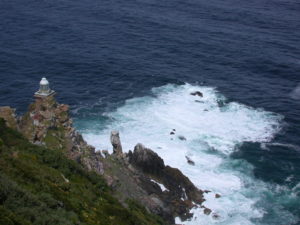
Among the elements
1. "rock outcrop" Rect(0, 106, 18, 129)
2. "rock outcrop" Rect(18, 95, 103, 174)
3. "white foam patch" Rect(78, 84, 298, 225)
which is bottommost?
"white foam patch" Rect(78, 84, 298, 225)

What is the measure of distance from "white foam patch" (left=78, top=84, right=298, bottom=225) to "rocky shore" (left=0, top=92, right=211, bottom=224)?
143 inches

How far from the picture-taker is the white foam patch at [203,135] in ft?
211

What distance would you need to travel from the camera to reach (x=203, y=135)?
81125 mm

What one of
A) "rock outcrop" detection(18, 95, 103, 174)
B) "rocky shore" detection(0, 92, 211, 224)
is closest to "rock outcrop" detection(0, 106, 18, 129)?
"rocky shore" detection(0, 92, 211, 224)

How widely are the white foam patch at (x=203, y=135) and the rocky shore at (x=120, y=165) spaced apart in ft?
11.9

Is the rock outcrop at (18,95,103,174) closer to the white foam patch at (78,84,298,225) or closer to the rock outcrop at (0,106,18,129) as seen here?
the rock outcrop at (0,106,18,129)

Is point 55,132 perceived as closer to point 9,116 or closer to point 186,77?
point 9,116

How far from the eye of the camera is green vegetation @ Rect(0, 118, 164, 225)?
24.8 m

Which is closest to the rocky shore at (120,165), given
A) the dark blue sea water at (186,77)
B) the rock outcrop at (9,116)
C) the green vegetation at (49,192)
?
the rock outcrop at (9,116)

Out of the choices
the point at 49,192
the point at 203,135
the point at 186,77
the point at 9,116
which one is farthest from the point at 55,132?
the point at 186,77

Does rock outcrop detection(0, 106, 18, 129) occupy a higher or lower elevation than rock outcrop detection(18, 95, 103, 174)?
higher

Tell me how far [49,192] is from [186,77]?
7696cm

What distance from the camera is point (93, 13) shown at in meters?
140

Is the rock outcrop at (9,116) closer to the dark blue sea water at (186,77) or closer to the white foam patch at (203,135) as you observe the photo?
the white foam patch at (203,135)
